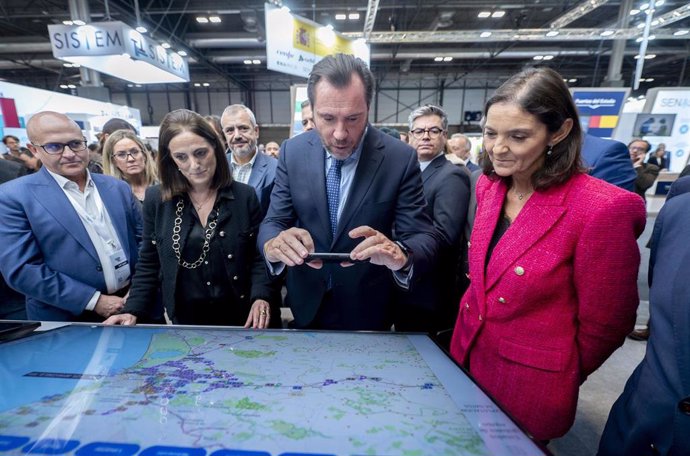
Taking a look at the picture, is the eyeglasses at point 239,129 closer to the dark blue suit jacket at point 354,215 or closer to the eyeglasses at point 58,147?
the eyeglasses at point 58,147

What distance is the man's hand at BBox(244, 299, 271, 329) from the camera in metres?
1.44

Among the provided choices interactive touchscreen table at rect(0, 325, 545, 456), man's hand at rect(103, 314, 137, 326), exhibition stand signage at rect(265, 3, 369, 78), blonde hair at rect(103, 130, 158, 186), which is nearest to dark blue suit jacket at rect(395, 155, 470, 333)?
interactive touchscreen table at rect(0, 325, 545, 456)

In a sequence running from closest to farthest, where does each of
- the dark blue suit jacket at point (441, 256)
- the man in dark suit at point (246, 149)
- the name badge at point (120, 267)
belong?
the name badge at point (120, 267), the dark blue suit jacket at point (441, 256), the man in dark suit at point (246, 149)

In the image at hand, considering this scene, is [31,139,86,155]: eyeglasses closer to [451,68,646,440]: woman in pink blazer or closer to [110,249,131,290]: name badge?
[110,249,131,290]: name badge

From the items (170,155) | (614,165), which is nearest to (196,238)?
(170,155)

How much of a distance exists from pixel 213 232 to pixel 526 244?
132 cm

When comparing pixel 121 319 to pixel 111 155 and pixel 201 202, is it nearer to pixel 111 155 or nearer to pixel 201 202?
pixel 201 202

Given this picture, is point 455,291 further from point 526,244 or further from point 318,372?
point 318,372

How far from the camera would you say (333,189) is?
1.53 m

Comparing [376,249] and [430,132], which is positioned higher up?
[430,132]

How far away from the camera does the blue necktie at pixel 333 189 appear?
153cm

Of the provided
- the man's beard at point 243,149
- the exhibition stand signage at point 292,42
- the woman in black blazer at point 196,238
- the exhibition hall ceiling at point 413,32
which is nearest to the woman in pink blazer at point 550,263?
the woman in black blazer at point 196,238

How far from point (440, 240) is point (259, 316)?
104 cm

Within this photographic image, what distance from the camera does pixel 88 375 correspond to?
919 mm
